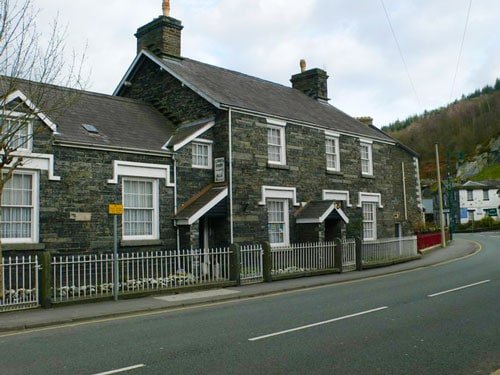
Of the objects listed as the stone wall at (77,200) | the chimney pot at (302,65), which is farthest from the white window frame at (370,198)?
the stone wall at (77,200)

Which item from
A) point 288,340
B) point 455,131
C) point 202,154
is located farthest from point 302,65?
point 455,131

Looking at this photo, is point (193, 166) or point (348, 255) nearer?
point (193, 166)

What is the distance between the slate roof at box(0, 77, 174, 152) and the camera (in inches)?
624

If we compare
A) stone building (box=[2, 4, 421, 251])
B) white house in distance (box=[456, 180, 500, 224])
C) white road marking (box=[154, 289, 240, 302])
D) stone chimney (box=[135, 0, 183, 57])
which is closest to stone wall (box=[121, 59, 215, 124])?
stone building (box=[2, 4, 421, 251])

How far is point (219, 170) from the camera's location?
62.2 ft

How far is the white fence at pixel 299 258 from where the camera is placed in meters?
18.5

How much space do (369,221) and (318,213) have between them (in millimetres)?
5731

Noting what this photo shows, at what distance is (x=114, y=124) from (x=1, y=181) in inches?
255

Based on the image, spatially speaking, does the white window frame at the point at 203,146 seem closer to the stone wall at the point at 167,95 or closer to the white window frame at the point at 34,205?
the stone wall at the point at 167,95

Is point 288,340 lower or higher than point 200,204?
lower

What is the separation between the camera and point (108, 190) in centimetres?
1612

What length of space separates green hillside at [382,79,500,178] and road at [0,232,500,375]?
99.0 m

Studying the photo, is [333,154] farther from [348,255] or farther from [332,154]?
[348,255]

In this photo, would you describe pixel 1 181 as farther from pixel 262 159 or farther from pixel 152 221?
pixel 262 159
